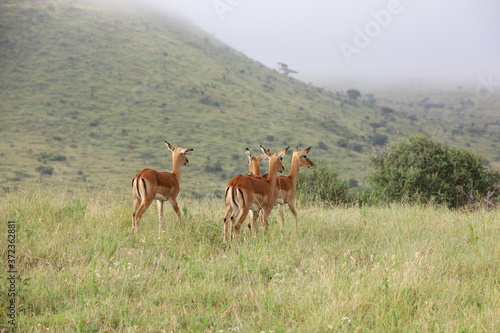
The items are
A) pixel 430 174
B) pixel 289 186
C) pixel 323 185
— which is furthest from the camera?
pixel 323 185

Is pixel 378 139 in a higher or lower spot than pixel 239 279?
higher

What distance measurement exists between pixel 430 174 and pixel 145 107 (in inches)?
3019

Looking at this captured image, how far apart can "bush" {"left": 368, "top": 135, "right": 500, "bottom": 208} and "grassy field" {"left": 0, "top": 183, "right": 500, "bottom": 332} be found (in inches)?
335

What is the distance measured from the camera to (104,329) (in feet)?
14.0

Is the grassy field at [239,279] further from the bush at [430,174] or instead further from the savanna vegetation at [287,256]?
the bush at [430,174]

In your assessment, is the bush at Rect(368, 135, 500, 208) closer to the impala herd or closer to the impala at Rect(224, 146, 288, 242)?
the impala herd

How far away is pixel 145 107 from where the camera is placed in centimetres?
8738

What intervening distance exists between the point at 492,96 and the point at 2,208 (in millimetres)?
210116

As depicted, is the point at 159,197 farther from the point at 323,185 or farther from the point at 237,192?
the point at 323,185

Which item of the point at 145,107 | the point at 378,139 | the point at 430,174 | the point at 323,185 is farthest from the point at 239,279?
the point at 378,139

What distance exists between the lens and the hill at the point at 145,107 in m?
65.6

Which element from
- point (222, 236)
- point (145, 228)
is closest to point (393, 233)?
point (222, 236)

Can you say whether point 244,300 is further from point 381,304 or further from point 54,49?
point 54,49

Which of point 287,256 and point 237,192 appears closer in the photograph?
point 287,256
